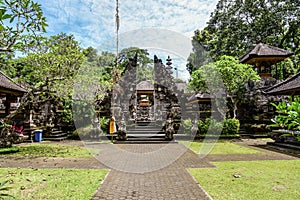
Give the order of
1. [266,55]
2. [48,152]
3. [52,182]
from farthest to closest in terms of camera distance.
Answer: [266,55]
[48,152]
[52,182]

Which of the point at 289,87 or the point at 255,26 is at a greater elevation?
the point at 255,26

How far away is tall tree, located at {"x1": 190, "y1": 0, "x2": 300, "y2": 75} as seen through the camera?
25.1 meters

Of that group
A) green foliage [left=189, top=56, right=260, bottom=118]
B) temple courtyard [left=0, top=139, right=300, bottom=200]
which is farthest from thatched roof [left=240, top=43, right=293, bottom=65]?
temple courtyard [left=0, top=139, right=300, bottom=200]

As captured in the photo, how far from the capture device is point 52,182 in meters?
5.58

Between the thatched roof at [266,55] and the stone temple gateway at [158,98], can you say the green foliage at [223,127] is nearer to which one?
the stone temple gateway at [158,98]

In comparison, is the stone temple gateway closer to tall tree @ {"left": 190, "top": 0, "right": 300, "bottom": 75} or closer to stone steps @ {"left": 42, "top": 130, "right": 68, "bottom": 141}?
stone steps @ {"left": 42, "top": 130, "right": 68, "bottom": 141}

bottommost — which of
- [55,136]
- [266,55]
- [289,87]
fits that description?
[55,136]

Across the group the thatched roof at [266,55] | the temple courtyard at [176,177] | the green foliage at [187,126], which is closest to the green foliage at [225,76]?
the green foliage at [187,126]

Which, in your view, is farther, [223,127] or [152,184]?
[223,127]

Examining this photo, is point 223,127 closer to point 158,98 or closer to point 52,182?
point 158,98

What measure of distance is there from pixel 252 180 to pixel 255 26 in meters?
24.6

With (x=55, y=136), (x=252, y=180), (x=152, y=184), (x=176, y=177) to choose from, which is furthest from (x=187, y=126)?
(x=152, y=184)

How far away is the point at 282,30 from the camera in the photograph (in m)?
26.1

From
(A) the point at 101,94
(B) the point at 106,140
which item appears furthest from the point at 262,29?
(B) the point at 106,140
